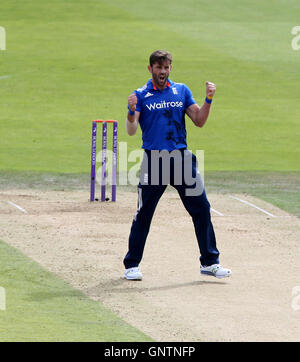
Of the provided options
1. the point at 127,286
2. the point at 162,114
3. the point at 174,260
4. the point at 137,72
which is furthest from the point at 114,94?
the point at 127,286

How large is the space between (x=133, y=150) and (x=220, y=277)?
1473cm

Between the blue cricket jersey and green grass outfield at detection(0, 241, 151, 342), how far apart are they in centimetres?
202

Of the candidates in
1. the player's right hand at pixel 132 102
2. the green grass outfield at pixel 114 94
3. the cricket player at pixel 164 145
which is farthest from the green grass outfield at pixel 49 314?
the player's right hand at pixel 132 102

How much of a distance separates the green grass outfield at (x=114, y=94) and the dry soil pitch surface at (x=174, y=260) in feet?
1.52

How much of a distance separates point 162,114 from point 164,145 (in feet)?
1.19

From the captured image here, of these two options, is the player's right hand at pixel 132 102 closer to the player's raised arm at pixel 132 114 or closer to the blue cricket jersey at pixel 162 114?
the player's raised arm at pixel 132 114

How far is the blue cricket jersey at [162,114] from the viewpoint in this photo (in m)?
10.1

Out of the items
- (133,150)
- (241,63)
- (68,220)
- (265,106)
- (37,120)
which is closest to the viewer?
(68,220)

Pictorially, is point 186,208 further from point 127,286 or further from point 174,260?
point 174,260

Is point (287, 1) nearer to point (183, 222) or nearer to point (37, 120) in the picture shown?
point (37, 120)

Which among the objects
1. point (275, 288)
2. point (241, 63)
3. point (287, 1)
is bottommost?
point (275, 288)

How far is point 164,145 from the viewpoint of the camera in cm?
1012

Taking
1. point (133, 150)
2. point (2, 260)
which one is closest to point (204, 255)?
point (2, 260)

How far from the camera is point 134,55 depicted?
3869cm
